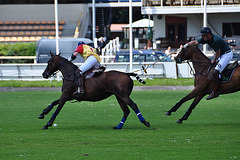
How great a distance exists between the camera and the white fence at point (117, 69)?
1123 inches

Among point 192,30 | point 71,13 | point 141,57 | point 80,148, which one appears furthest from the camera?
point 71,13

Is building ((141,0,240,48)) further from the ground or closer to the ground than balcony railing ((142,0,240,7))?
closer to the ground

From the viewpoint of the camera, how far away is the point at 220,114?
1484 centimetres

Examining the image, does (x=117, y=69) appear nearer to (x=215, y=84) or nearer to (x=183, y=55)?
(x=183, y=55)

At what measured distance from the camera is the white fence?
28.5 meters

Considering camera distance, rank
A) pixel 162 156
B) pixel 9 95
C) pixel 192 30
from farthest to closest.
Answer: pixel 192 30
pixel 9 95
pixel 162 156

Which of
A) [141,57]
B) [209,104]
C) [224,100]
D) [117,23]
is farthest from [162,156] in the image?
[117,23]

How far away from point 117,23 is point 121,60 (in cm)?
4426

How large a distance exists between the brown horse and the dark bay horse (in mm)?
1353

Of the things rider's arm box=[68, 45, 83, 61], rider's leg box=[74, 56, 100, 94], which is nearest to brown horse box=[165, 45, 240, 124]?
rider's leg box=[74, 56, 100, 94]

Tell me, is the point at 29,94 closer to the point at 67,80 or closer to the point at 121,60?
the point at 121,60

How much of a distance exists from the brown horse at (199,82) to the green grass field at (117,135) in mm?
615

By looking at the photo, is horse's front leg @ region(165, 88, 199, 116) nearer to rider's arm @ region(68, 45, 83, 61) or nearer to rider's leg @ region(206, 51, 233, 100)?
rider's leg @ region(206, 51, 233, 100)

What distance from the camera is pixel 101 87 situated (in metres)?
12.2
